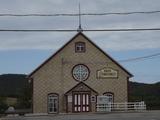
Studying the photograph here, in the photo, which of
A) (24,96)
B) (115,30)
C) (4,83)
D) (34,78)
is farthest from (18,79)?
(115,30)

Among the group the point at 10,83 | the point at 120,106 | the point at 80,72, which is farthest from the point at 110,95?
the point at 10,83

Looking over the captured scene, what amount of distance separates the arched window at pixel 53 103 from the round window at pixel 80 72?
315cm

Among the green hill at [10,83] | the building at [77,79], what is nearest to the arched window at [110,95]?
the building at [77,79]

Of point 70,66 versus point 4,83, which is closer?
point 70,66

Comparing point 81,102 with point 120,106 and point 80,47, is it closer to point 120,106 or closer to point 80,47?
point 120,106

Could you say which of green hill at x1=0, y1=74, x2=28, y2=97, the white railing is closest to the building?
the white railing

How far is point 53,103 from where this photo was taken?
66.3 m

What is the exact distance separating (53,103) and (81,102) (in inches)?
126

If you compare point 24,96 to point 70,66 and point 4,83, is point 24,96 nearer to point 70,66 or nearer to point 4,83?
point 70,66

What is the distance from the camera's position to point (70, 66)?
6706 cm

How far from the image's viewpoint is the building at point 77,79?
216 ft

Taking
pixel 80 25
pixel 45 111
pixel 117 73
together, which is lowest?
pixel 45 111

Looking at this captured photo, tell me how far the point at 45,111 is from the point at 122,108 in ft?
27.8

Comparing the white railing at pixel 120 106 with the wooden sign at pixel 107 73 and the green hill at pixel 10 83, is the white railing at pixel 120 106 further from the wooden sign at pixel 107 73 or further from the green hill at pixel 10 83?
the green hill at pixel 10 83
